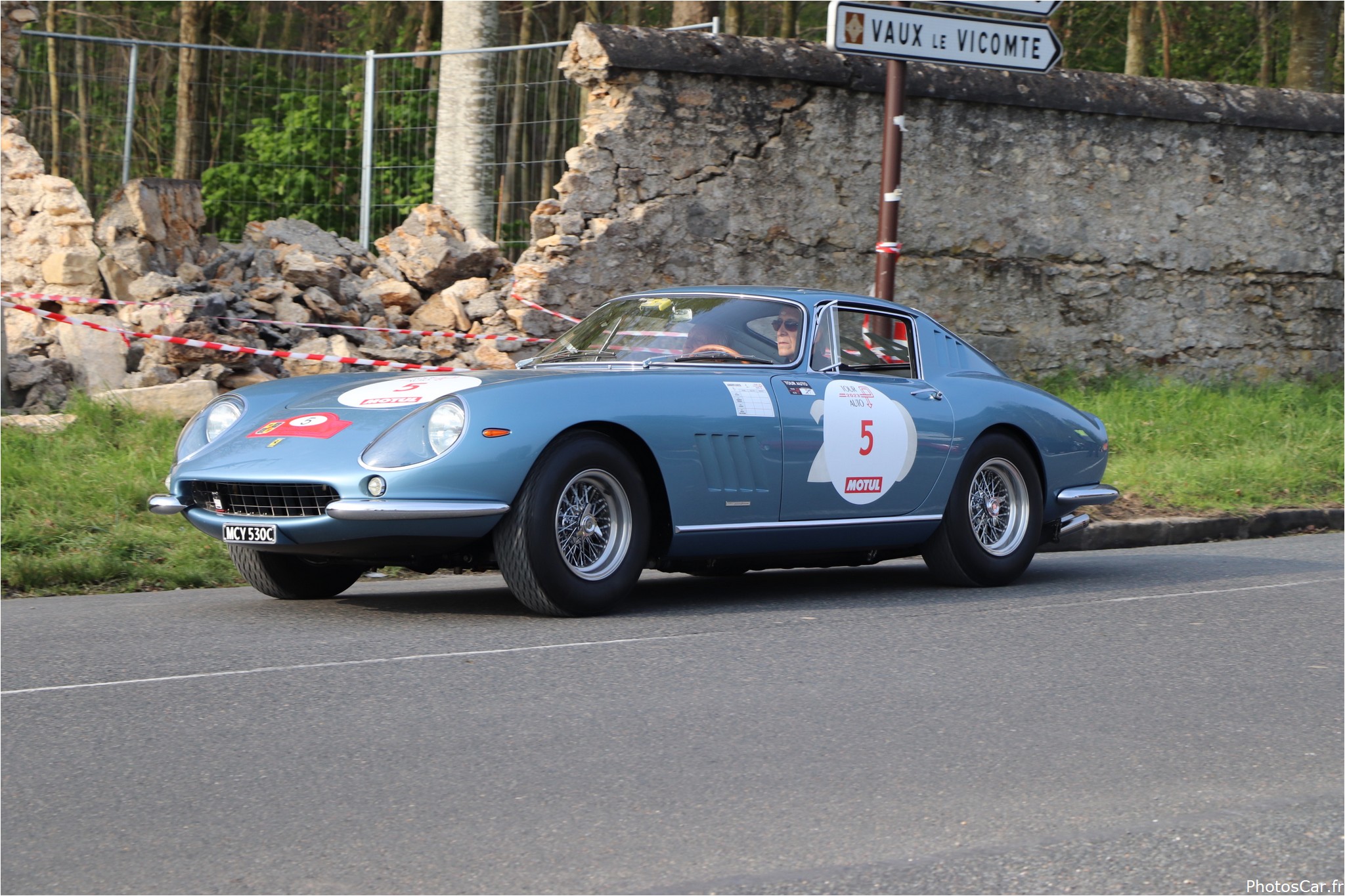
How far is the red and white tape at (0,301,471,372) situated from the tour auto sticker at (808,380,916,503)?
4.77 metres

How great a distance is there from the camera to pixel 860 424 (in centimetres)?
716

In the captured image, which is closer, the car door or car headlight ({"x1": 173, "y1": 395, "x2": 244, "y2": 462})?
car headlight ({"x1": 173, "y1": 395, "x2": 244, "y2": 462})

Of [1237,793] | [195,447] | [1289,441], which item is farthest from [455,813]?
[1289,441]

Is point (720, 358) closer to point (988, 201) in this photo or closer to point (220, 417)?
point (220, 417)

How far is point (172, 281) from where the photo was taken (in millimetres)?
12242

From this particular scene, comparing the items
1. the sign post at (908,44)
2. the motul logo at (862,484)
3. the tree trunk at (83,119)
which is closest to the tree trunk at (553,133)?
the tree trunk at (83,119)

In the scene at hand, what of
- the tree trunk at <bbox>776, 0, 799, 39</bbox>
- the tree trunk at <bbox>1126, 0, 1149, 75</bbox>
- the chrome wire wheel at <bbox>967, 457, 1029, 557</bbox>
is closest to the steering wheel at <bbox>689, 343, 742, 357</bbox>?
the chrome wire wheel at <bbox>967, 457, 1029, 557</bbox>

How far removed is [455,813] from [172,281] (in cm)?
942

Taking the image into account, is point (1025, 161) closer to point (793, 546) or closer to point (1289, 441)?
point (1289, 441)

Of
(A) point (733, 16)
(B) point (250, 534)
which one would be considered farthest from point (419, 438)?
(A) point (733, 16)

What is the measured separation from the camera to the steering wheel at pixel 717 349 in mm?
7055

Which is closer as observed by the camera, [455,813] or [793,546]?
[455,813]

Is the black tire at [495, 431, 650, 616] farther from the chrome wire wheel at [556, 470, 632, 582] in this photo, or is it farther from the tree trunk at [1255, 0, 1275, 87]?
the tree trunk at [1255, 0, 1275, 87]

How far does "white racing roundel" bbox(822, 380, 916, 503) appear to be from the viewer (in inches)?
278
